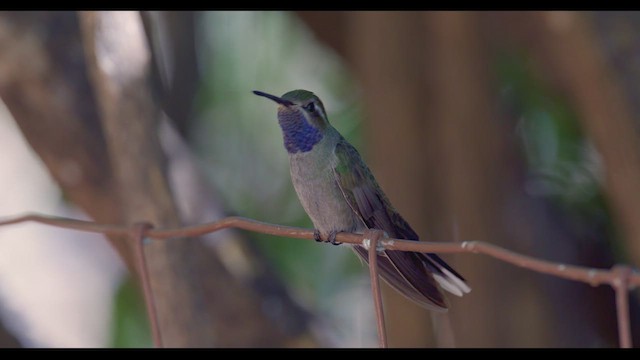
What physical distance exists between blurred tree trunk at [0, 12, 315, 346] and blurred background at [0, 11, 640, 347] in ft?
0.03

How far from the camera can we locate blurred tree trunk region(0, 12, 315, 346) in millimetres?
4754

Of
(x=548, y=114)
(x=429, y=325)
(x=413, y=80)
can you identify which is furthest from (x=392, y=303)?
(x=548, y=114)

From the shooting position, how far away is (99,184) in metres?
5.22

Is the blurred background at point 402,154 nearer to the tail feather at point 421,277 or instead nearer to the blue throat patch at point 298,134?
the blue throat patch at point 298,134

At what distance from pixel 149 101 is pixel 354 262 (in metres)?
3.17

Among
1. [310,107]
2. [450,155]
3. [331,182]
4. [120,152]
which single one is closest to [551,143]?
[450,155]

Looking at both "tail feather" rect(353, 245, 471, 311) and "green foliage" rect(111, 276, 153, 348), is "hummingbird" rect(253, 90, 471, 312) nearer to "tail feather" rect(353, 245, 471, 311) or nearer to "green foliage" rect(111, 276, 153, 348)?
"tail feather" rect(353, 245, 471, 311)

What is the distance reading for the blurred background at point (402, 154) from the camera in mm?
4730

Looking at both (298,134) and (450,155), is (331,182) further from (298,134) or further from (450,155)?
(450,155)

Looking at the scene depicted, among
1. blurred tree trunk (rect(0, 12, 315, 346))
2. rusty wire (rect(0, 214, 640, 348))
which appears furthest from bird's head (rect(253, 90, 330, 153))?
blurred tree trunk (rect(0, 12, 315, 346))

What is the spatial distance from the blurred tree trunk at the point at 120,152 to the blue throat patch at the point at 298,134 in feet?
5.35

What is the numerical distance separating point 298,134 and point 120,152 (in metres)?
1.80

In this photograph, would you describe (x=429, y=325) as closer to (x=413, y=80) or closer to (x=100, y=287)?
(x=413, y=80)

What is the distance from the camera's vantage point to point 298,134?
3.24 metres
